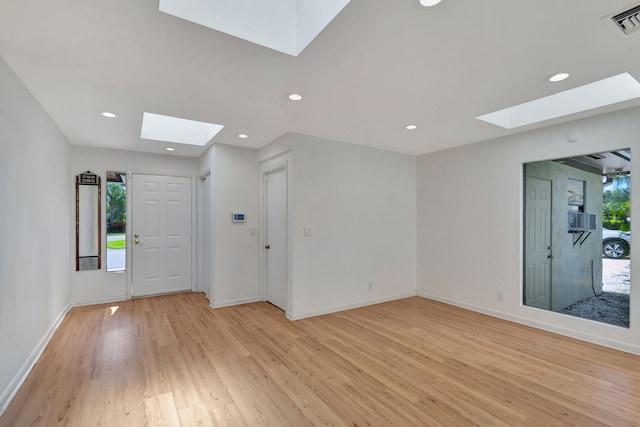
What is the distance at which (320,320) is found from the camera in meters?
4.02

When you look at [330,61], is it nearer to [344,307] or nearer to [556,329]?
[344,307]

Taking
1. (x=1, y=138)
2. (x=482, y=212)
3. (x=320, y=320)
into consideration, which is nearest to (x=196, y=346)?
(x=320, y=320)

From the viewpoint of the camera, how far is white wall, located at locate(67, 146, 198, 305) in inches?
185

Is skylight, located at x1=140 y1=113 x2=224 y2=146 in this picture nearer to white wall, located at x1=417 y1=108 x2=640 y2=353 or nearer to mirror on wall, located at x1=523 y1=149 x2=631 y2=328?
white wall, located at x1=417 y1=108 x2=640 y2=353

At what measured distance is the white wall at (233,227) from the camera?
4609 mm

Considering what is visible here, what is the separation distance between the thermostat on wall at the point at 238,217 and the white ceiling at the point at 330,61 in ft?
5.38

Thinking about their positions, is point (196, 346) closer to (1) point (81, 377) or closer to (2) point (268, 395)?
(1) point (81, 377)

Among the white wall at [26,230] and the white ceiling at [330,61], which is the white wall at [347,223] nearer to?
the white ceiling at [330,61]

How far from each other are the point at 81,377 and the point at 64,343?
1011 millimetres

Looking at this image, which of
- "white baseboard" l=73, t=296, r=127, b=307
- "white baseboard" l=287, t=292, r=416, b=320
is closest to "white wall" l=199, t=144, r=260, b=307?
"white baseboard" l=287, t=292, r=416, b=320

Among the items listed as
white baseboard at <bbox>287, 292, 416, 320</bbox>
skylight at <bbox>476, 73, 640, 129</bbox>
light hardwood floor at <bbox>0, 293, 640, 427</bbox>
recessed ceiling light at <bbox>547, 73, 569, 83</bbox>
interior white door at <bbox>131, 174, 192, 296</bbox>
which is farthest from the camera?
interior white door at <bbox>131, 174, 192, 296</bbox>

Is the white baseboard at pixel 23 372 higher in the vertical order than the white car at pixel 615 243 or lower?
lower

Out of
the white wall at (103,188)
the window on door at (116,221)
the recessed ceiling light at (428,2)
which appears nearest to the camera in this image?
the recessed ceiling light at (428,2)

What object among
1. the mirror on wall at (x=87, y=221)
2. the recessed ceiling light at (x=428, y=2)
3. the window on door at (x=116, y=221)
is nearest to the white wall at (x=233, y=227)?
the window on door at (x=116, y=221)
